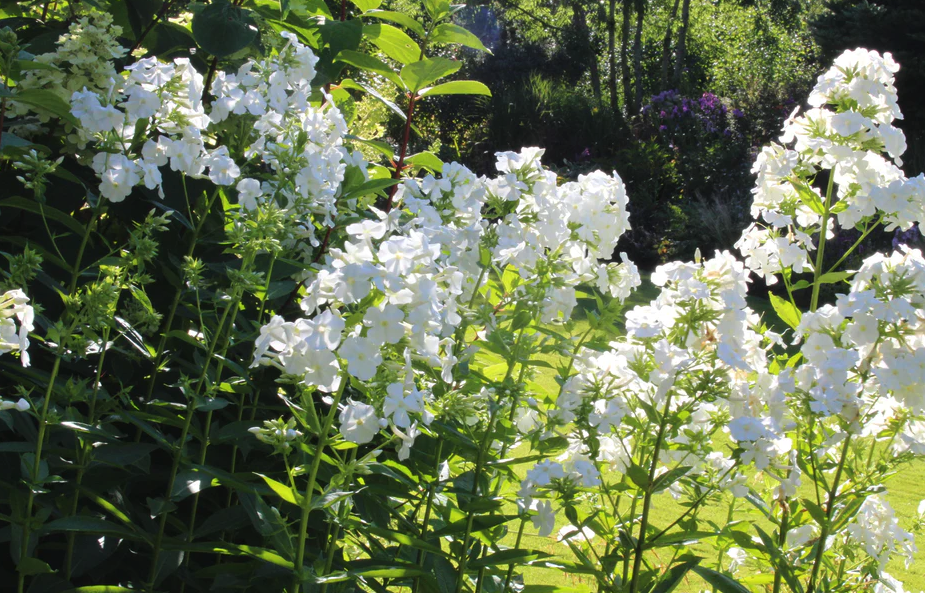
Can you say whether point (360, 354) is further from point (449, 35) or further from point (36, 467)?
point (449, 35)

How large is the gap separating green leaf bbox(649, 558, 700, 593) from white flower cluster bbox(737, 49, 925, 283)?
0.83 metres

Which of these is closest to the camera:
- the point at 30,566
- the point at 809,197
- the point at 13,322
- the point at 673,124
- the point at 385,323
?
the point at 13,322

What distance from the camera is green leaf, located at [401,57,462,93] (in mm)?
2008

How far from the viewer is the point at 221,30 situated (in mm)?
1869

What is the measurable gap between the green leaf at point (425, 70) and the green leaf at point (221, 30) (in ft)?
1.26

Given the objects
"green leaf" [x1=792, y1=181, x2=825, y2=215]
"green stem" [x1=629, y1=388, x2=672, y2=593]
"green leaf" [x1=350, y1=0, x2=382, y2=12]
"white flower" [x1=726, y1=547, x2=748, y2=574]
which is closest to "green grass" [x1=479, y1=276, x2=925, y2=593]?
"white flower" [x1=726, y1=547, x2=748, y2=574]

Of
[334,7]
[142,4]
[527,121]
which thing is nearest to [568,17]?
[527,121]

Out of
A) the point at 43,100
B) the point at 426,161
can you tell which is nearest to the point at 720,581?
the point at 426,161

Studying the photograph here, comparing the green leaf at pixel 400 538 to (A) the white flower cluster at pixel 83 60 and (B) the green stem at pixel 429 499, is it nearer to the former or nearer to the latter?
(B) the green stem at pixel 429 499

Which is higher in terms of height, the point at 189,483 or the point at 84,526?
the point at 189,483

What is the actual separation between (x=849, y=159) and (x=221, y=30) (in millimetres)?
1521

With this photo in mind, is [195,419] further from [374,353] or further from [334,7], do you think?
[334,7]

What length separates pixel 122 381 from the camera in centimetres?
179

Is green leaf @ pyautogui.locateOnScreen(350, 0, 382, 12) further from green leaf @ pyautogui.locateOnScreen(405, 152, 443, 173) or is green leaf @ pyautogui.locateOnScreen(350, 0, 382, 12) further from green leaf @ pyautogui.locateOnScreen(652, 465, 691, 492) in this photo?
green leaf @ pyautogui.locateOnScreen(652, 465, 691, 492)
